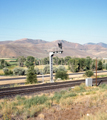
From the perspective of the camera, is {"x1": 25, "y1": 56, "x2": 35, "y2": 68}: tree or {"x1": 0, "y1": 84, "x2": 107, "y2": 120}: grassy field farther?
{"x1": 25, "y1": 56, "x2": 35, "y2": 68}: tree

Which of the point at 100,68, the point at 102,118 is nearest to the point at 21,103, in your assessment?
the point at 102,118

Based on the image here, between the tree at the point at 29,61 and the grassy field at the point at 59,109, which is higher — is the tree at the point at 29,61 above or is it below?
above

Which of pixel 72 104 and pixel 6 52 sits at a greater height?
pixel 6 52

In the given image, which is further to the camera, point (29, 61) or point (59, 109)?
point (29, 61)

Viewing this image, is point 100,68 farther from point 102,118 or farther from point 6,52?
point 6,52

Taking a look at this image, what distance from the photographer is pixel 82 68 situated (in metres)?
78.9

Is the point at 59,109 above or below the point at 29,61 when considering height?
below

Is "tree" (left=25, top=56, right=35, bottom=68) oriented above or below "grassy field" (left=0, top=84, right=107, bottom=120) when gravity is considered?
above

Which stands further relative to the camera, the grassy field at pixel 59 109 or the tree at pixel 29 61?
the tree at pixel 29 61

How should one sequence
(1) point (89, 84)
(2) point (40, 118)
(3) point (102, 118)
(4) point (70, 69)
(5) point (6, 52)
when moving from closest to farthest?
(3) point (102, 118), (2) point (40, 118), (1) point (89, 84), (4) point (70, 69), (5) point (6, 52)

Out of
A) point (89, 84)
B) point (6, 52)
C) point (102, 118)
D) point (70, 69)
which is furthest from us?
point (6, 52)

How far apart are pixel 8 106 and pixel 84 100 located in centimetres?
682

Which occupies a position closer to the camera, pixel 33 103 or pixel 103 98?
pixel 33 103

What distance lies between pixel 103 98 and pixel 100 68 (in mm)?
67166
